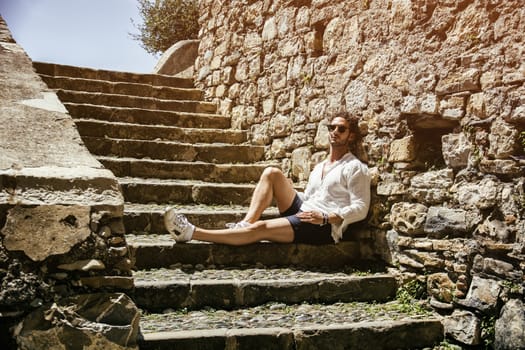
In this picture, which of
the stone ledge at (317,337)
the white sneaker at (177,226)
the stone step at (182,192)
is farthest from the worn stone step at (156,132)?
the stone ledge at (317,337)

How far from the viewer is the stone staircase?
107 inches

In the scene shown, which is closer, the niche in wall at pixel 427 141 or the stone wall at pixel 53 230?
the stone wall at pixel 53 230

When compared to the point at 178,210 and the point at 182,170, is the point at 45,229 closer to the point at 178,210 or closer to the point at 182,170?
the point at 178,210

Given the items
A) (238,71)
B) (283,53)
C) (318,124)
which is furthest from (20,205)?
(238,71)

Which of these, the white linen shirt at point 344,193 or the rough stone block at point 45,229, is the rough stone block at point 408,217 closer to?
the white linen shirt at point 344,193

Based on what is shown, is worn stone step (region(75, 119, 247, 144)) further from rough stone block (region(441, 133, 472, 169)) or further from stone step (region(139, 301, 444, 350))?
A: rough stone block (region(441, 133, 472, 169))

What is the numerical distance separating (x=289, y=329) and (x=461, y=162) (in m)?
1.42

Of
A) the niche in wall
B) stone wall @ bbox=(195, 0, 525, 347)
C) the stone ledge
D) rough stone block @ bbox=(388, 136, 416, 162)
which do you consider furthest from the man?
the stone ledge

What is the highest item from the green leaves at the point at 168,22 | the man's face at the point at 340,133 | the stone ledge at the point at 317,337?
the green leaves at the point at 168,22

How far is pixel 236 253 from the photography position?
352cm

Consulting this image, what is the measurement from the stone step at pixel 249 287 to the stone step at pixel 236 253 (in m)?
0.09

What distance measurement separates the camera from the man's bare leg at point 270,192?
12.6 feet

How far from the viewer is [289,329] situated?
2662 mm

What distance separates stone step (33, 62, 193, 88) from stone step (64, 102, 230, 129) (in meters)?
1.17
